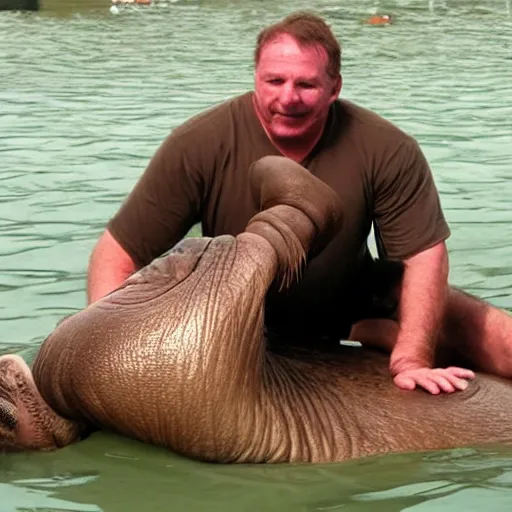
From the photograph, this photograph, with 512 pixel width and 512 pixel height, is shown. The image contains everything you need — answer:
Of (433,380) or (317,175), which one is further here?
(317,175)

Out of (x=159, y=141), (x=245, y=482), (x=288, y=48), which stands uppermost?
(x=288, y=48)

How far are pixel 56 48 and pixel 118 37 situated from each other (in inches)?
99.3

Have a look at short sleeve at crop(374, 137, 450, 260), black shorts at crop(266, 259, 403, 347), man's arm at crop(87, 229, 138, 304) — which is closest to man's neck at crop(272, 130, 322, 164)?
short sleeve at crop(374, 137, 450, 260)

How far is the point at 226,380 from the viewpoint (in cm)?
531

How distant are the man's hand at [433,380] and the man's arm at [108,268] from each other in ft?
4.10

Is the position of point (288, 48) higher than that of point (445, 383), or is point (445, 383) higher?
point (288, 48)

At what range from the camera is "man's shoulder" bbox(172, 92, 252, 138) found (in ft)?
20.3

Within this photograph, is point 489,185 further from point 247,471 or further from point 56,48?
point 56,48

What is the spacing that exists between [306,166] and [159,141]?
8.05 meters

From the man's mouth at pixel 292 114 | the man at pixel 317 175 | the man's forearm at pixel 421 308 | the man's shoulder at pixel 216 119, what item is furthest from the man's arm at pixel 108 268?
the man's forearm at pixel 421 308

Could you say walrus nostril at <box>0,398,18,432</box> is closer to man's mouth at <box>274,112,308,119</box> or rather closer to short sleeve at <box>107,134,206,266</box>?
short sleeve at <box>107,134,206,266</box>

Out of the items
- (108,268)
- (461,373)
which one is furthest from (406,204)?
Answer: (108,268)

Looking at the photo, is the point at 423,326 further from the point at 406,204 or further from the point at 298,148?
the point at 298,148

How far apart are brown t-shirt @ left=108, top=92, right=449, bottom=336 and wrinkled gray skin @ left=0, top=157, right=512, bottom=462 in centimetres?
31
